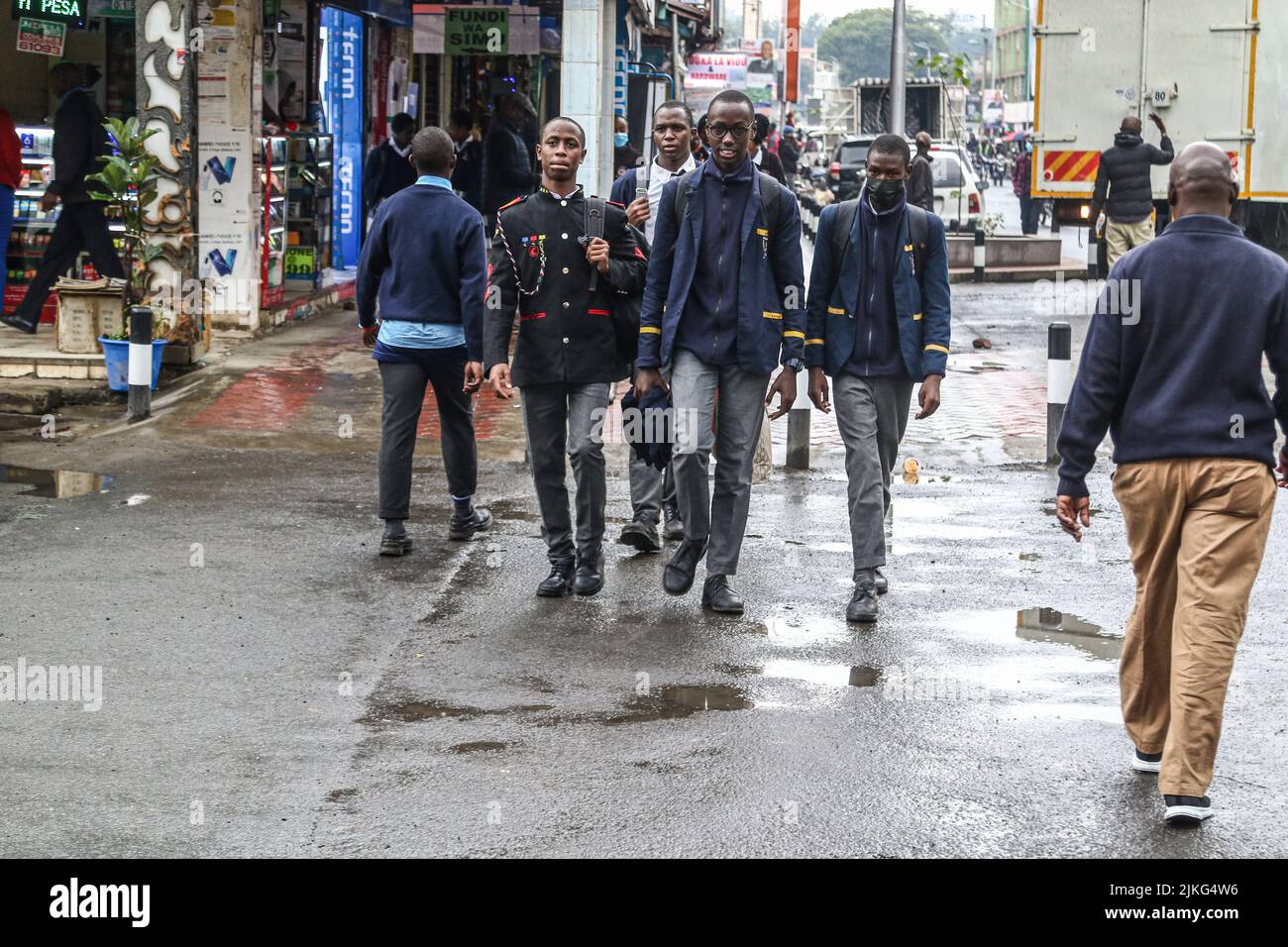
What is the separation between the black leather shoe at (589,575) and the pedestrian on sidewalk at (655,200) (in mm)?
608

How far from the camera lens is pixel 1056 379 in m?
11.4

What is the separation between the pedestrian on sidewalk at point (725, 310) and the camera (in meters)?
7.44

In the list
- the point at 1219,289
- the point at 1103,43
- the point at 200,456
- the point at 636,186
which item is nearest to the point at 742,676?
the point at 1219,289

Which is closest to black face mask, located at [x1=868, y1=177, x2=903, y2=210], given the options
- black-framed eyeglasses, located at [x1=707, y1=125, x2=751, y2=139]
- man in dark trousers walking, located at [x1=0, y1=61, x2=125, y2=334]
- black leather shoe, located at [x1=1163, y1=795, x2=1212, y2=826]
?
black-framed eyeglasses, located at [x1=707, y1=125, x2=751, y2=139]

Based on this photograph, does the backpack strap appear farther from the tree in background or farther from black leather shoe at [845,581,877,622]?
the tree in background

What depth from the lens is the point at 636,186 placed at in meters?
8.91

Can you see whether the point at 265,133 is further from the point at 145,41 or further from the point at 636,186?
the point at 636,186

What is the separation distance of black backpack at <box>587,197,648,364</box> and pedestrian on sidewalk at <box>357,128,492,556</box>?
796mm

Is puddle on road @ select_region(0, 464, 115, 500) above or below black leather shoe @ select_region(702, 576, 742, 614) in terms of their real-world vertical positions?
above

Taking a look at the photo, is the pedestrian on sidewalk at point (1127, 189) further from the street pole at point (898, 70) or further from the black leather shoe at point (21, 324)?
the black leather shoe at point (21, 324)

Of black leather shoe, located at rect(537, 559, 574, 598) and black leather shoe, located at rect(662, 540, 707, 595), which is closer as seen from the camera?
black leather shoe, located at rect(662, 540, 707, 595)

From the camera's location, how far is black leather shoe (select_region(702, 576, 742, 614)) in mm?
7629

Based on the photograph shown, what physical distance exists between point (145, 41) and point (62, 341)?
2.28 metres

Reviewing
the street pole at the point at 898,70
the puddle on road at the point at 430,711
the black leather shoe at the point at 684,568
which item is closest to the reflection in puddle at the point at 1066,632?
the black leather shoe at the point at 684,568
